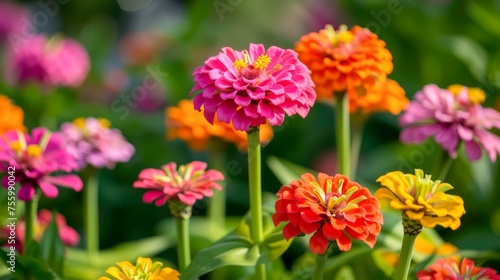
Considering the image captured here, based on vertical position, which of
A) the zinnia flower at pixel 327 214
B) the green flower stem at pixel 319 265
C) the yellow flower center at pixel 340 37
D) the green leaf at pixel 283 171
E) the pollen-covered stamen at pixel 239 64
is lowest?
the green flower stem at pixel 319 265

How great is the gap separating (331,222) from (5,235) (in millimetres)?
367

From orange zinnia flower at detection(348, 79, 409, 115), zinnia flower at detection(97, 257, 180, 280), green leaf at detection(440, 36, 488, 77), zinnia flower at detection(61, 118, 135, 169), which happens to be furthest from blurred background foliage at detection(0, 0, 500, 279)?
zinnia flower at detection(97, 257, 180, 280)

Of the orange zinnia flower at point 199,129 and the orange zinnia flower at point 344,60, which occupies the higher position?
the orange zinnia flower at point 344,60

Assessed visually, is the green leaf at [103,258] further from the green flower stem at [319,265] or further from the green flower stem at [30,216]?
the green flower stem at [319,265]

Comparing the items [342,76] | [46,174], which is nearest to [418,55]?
[342,76]

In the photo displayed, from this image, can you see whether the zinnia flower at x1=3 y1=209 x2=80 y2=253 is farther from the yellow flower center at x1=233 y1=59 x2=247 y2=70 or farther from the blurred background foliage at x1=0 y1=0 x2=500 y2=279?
the yellow flower center at x1=233 y1=59 x2=247 y2=70

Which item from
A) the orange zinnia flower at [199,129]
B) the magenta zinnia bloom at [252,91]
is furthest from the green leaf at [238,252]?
the orange zinnia flower at [199,129]

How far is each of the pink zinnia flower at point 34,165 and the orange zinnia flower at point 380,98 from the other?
271mm

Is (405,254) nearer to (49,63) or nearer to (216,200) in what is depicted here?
(216,200)

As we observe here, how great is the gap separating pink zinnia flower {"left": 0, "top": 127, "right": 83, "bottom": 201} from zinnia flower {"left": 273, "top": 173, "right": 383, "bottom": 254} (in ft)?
0.73

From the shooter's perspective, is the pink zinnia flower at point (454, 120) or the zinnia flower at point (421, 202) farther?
the pink zinnia flower at point (454, 120)

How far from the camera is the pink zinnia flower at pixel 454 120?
0.70 metres

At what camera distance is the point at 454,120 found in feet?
2.31

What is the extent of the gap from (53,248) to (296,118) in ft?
1.99
